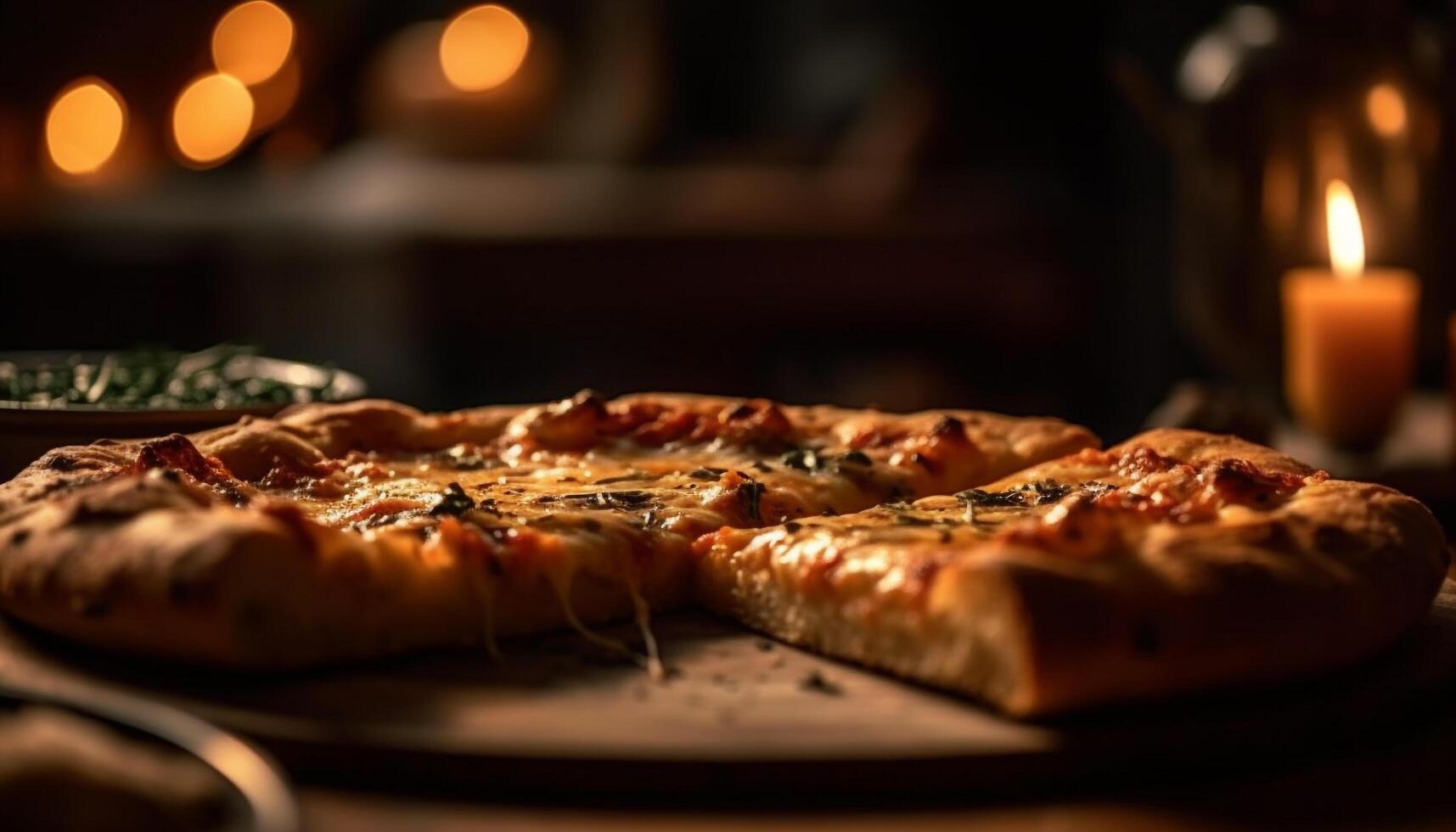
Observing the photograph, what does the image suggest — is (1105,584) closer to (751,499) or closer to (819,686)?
(819,686)

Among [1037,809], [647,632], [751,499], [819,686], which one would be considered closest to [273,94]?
[751,499]

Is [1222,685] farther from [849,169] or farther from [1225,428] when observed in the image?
[849,169]

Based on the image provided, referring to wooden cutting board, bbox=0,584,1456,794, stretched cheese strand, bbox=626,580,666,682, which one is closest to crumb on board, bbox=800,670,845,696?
wooden cutting board, bbox=0,584,1456,794

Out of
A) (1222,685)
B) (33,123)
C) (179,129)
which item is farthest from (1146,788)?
(33,123)

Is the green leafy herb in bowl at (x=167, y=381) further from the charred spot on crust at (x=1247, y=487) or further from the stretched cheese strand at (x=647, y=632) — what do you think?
the charred spot on crust at (x=1247, y=487)

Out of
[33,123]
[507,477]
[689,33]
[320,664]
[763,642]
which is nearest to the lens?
[320,664]

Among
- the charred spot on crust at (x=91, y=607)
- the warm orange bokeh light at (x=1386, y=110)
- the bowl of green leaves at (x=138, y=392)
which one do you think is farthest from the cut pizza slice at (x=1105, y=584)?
the warm orange bokeh light at (x=1386, y=110)
